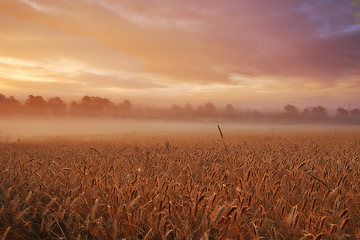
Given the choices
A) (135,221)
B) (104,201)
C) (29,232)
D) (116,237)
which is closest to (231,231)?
Answer: (135,221)

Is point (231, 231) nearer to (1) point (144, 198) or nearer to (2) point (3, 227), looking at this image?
(1) point (144, 198)

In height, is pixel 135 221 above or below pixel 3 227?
above

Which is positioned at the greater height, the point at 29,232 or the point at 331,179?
the point at 331,179

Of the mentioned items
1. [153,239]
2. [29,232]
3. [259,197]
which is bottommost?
[29,232]

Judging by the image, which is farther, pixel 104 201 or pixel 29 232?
pixel 104 201

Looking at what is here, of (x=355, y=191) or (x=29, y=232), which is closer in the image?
(x=29, y=232)

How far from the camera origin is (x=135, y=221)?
2.77 meters

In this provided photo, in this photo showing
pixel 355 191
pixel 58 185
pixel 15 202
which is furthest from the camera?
pixel 58 185

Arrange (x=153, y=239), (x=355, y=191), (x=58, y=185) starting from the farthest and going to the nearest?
(x=58, y=185) < (x=355, y=191) < (x=153, y=239)

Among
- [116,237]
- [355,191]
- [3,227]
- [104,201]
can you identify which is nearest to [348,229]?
[355,191]

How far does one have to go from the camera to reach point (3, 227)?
3.08m

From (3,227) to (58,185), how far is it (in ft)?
4.47

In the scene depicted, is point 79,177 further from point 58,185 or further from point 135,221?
point 135,221

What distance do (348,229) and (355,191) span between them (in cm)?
132
